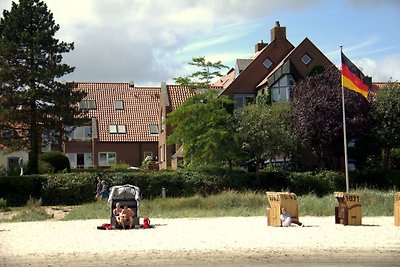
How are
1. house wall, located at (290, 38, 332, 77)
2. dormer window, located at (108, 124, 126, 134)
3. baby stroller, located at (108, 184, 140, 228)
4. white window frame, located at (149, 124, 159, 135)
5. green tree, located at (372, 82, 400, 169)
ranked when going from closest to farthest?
1. baby stroller, located at (108, 184, 140, 228)
2. green tree, located at (372, 82, 400, 169)
3. house wall, located at (290, 38, 332, 77)
4. dormer window, located at (108, 124, 126, 134)
5. white window frame, located at (149, 124, 159, 135)

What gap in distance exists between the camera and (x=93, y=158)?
66.3m

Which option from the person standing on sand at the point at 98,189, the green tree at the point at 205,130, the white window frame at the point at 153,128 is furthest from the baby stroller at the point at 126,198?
the white window frame at the point at 153,128

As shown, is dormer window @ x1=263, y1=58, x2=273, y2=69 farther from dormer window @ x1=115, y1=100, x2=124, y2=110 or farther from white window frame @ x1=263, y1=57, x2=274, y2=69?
dormer window @ x1=115, y1=100, x2=124, y2=110

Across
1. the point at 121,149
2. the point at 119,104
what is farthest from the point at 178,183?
the point at 119,104

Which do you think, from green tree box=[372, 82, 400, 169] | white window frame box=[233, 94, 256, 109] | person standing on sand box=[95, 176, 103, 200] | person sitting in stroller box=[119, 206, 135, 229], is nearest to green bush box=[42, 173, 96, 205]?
person standing on sand box=[95, 176, 103, 200]

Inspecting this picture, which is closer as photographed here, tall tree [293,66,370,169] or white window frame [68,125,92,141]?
tall tree [293,66,370,169]

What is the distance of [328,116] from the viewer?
4316 cm

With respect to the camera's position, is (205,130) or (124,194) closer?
(124,194)

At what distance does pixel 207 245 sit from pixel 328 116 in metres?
27.6

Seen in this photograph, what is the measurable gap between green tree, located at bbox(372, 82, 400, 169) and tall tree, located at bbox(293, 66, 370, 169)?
0.86 metres

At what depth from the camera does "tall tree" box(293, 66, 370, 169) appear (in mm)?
43031

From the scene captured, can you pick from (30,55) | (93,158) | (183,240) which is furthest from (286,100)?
(183,240)

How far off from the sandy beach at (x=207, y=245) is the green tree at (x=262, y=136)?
1759 centimetres

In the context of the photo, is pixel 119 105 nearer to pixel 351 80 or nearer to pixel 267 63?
pixel 267 63
